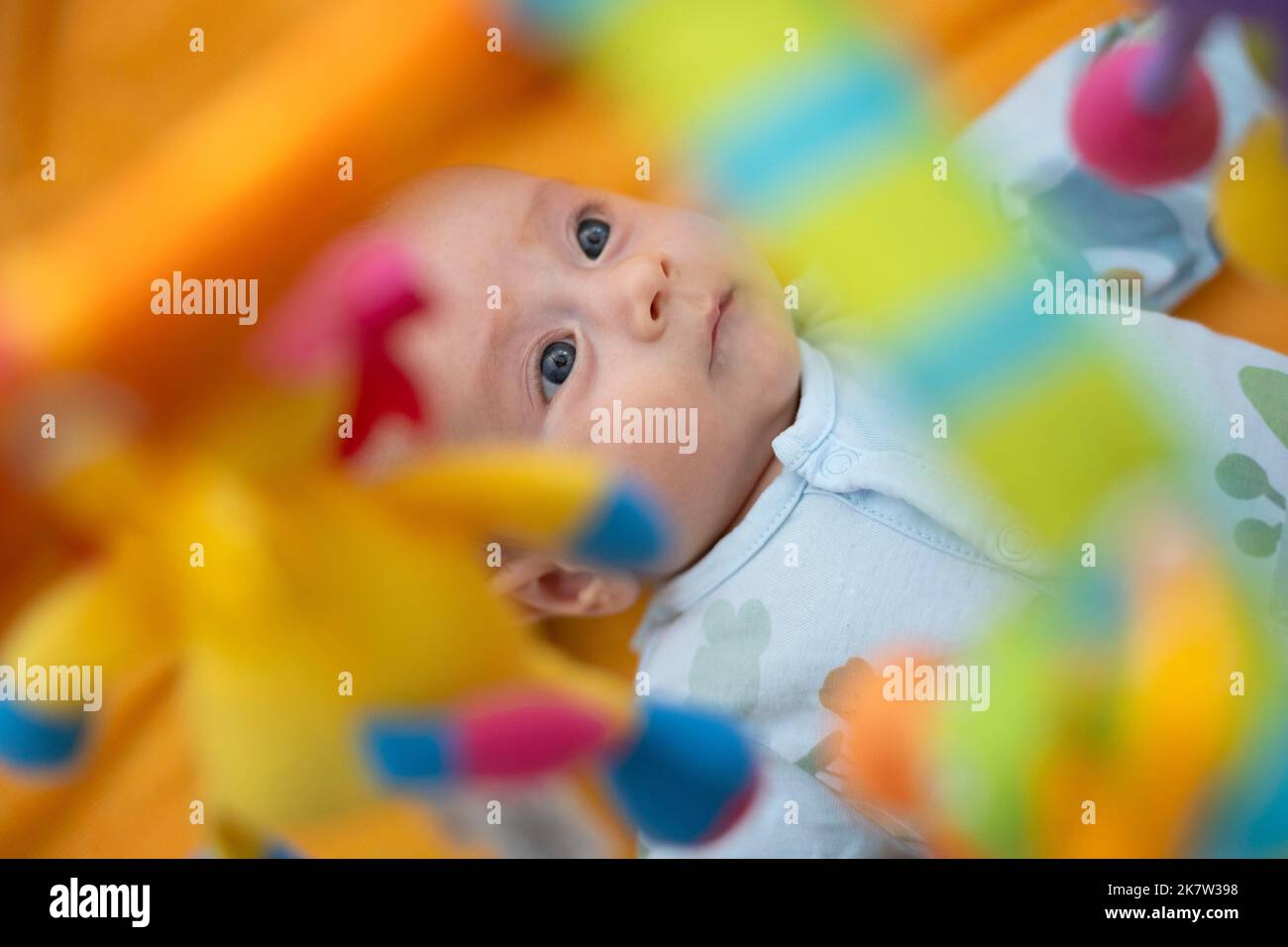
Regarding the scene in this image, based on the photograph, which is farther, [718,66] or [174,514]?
[718,66]

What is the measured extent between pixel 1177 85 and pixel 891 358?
139 mm

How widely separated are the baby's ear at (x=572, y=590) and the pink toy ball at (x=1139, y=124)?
27 centimetres

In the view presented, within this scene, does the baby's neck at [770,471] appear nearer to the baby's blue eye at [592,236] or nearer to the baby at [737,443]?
the baby at [737,443]

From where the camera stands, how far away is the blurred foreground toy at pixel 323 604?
0.92ft

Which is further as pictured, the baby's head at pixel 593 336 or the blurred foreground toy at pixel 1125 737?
the baby's head at pixel 593 336

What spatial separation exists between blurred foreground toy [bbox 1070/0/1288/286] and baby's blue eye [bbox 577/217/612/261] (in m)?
0.22

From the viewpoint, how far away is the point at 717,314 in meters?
0.56

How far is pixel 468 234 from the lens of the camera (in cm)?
53

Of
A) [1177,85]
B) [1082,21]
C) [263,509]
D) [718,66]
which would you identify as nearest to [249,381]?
[263,509]

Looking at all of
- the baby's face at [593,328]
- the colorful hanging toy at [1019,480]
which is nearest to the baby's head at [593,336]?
the baby's face at [593,328]

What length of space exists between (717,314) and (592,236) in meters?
0.07

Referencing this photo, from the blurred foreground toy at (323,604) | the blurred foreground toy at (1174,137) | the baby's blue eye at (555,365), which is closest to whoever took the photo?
the blurred foreground toy at (323,604)

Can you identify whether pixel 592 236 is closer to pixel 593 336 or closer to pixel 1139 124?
pixel 593 336
